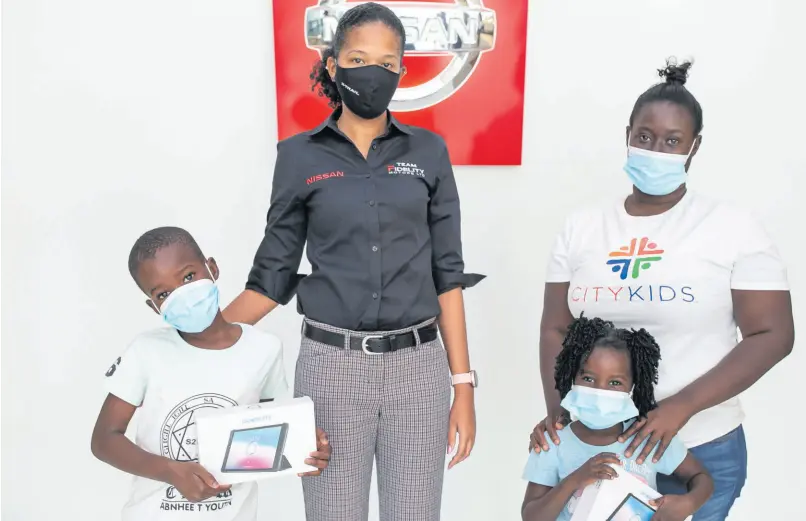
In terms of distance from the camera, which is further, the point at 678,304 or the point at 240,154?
the point at 240,154

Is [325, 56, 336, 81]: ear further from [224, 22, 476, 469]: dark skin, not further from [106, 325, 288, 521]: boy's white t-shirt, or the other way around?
[106, 325, 288, 521]: boy's white t-shirt

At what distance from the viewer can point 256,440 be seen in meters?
1.35

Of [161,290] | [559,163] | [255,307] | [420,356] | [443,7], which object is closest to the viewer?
[161,290]


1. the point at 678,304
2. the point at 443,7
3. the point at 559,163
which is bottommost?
the point at 678,304

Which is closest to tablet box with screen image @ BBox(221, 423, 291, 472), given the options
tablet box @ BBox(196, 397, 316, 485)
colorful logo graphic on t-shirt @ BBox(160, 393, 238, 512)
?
tablet box @ BBox(196, 397, 316, 485)

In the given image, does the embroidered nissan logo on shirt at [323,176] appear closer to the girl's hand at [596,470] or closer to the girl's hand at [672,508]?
the girl's hand at [596,470]

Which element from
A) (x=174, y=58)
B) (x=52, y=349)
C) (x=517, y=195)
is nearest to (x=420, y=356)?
(x=517, y=195)

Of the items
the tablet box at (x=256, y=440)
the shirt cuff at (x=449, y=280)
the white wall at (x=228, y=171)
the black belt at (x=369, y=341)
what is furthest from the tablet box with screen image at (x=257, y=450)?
the white wall at (x=228, y=171)

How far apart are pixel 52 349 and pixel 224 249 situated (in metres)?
0.77

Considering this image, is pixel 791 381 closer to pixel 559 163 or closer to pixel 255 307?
pixel 559 163

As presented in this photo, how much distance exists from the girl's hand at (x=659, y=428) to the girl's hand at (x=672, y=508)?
8 centimetres

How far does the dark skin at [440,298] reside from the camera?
1500mm

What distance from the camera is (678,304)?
1.48m

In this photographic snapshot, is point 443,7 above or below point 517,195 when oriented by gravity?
above
